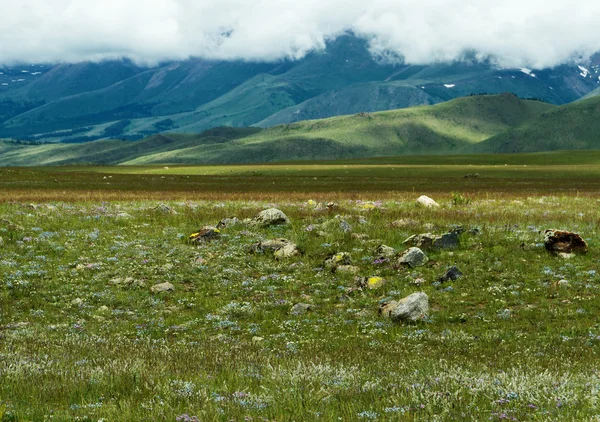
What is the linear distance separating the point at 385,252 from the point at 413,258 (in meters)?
1.48

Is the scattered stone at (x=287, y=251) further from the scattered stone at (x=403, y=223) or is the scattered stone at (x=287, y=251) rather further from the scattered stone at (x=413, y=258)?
the scattered stone at (x=403, y=223)

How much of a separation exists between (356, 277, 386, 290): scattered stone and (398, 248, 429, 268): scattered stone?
1.78 metres

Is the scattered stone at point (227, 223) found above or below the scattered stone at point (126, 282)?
above

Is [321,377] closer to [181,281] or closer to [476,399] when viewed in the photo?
[476,399]

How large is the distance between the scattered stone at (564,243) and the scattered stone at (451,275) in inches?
171

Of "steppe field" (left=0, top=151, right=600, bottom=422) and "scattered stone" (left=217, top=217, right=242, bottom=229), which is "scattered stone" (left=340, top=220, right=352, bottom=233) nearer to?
"steppe field" (left=0, top=151, right=600, bottom=422)

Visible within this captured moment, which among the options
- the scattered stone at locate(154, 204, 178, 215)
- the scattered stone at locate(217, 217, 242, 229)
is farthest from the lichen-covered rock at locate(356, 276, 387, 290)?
Answer: the scattered stone at locate(154, 204, 178, 215)

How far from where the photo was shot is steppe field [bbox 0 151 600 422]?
8.39 m

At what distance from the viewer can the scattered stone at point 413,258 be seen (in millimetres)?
21297

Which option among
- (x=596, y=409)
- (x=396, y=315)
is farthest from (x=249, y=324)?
(x=596, y=409)

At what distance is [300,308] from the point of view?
1783cm

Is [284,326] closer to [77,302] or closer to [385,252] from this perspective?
[77,302]

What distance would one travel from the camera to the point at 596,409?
7754 millimetres

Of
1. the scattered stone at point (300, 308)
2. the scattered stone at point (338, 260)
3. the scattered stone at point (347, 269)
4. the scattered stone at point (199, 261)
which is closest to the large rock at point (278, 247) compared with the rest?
the scattered stone at point (338, 260)
